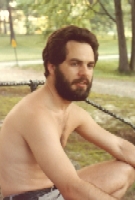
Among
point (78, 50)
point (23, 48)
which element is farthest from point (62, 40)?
point (23, 48)

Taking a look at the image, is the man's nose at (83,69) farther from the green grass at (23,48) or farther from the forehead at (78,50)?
the green grass at (23,48)

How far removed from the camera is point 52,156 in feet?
2.34

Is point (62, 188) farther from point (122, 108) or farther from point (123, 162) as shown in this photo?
point (122, 108)

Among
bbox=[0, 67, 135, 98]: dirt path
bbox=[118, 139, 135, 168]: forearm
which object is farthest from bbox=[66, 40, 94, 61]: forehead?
bbox=[0, 67, 135, 98]: dirt path

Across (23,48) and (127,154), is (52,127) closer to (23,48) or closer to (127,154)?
(127,154)

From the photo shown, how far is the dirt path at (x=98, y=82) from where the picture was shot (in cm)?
138

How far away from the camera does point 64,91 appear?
2.55ft

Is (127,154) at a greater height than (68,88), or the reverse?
(68,88)

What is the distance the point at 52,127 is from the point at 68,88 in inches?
3.8

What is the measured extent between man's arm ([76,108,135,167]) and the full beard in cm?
14

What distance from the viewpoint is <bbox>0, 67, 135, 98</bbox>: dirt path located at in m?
1.38

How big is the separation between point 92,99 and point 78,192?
29.6 inches

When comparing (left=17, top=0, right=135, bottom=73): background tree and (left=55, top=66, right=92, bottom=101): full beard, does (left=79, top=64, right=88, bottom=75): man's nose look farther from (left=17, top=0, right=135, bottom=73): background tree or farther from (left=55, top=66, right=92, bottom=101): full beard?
(left=17, top=0, right=135, bottom=73): background tree

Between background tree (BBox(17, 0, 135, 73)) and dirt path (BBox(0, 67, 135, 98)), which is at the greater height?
background tree (BBox(17, 0, 135, 73))
